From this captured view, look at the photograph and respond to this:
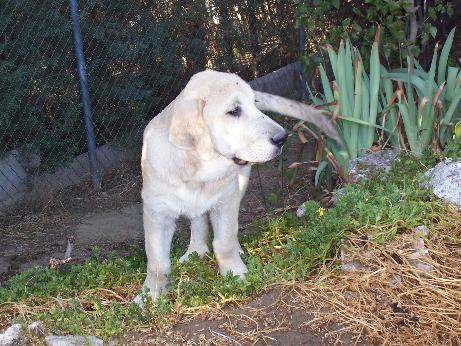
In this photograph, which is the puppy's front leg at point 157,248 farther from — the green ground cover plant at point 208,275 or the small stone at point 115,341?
the small stone at point 115,341

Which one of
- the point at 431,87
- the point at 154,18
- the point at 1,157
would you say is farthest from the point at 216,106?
the point at 154,18

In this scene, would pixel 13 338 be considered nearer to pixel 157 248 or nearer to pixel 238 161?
pixel 157 248

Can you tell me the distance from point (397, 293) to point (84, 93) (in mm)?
3610

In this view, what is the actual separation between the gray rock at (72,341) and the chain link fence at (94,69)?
2.82m

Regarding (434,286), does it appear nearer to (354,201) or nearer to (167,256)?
(354,201)

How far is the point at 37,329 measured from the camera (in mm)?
3158

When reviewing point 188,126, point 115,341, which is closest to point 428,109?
point 188,126

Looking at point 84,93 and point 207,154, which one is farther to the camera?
point 84,93

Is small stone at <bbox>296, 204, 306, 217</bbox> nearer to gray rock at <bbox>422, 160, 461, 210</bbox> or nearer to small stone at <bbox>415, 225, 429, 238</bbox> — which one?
gray rock at <bbox>422, 160, 461, 210</bbox>

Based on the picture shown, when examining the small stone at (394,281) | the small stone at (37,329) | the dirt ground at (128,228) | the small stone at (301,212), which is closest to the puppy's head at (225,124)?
the dirt ground at (128,228)

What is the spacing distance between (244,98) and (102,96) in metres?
3.28

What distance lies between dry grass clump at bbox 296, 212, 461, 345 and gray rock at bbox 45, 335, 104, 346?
3.24 feet

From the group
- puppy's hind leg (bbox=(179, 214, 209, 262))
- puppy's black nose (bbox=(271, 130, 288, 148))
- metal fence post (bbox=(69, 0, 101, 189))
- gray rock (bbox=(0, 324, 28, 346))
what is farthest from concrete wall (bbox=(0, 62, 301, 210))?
puppy's black nose (bbox=(271, 130, 288, 148))

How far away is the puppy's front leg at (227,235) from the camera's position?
3732mm
